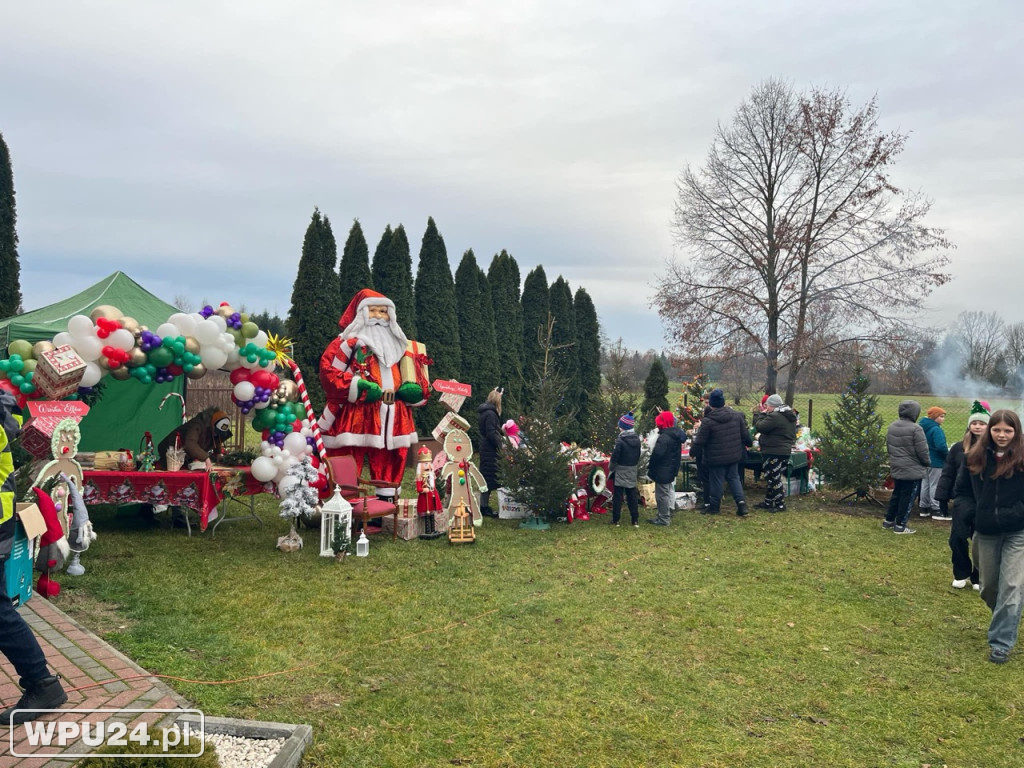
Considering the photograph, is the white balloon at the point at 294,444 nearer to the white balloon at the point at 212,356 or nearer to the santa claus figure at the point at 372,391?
the santa claus figure at the point at 372,391

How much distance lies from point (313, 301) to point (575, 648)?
12.3m

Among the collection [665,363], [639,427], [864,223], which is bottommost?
[639,427]

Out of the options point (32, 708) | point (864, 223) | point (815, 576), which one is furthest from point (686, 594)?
point (864, 223)

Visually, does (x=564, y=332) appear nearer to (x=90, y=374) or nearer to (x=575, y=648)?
(x=90, y=374)

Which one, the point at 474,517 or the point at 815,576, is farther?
the point at 474,517

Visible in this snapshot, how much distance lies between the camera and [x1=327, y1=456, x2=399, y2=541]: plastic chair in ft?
27.9

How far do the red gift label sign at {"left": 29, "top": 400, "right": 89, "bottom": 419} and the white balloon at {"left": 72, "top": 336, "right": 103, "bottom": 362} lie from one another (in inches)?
23.6

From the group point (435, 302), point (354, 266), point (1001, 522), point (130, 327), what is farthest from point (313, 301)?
point (1001, 522)

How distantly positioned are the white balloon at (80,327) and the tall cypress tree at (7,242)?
25.5 feet

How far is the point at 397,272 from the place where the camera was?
1730 cm

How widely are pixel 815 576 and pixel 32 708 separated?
277 inches

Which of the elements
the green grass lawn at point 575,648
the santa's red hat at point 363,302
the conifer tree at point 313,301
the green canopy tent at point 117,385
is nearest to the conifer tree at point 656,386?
the conifer tree at point 313,301

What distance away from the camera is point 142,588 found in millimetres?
6586

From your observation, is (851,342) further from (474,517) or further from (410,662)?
(410,662)
